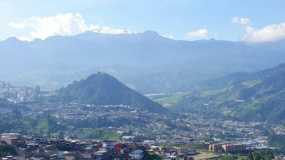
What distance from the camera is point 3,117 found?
199m

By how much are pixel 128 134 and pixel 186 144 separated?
77.2 feet

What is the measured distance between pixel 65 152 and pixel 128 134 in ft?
216

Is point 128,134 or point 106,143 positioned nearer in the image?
point 106,143

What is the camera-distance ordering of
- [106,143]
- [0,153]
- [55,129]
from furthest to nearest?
[55,129] < [106,143] < [0,153]

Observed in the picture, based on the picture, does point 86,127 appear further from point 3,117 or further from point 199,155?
A: point 199,155

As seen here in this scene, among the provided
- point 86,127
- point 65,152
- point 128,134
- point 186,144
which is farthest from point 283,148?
point 65,152

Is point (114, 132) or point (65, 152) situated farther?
point (114, 132)

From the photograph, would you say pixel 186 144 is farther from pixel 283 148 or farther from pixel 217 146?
pixel 283 148

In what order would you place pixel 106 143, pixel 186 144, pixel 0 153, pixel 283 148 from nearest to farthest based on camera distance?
pixel 0 153 → pixel 106 143 → pixel 186 144 → pixel 283 148

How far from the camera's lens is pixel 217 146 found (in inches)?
5999

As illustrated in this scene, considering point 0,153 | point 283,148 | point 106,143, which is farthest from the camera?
point 283,148

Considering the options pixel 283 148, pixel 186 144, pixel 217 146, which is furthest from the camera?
pixel 283 148

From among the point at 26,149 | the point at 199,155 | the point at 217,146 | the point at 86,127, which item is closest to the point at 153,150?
the point at 199,155

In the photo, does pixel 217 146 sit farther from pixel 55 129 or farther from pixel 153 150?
pixel 55 129
